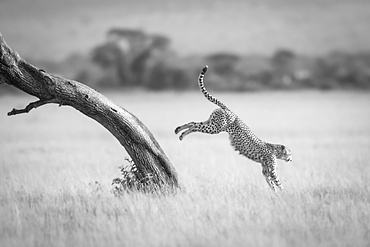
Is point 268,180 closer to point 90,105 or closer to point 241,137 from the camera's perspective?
point 241,137

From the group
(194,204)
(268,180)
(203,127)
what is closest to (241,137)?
(203,127)

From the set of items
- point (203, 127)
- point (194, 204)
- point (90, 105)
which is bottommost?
point (194, 204)

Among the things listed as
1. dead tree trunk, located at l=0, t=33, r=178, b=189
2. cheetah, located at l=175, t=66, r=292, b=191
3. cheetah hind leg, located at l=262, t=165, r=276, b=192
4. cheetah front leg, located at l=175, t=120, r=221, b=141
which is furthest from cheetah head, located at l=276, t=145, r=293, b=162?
dead tree trunk, located at l=0, t=33, r=178, b=189

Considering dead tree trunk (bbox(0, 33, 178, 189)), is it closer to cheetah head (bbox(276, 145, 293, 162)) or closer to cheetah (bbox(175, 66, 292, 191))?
cheetah (bbox(175, 66, 292, 191))

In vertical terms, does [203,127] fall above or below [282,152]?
above

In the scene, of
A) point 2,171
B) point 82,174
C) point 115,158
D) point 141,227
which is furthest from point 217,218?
point 115,158

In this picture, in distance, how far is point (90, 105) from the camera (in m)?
7.75

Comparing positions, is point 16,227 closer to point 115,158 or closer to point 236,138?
point 236,138

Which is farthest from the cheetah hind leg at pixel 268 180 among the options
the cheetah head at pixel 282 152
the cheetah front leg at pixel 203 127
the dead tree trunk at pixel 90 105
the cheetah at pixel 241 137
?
the dead tree trunk at pixel 90 105

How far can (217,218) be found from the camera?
6.79 meters

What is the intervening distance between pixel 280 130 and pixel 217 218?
61.5 ft

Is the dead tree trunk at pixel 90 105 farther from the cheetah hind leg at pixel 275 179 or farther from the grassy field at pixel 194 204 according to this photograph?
the cheetah hind leg at pixel 275 179

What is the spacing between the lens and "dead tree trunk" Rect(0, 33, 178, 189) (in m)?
7.56

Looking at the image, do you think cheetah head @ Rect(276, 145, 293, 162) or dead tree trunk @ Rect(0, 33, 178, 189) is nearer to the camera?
dead tree trunk @ Rect(0, 33, 178, 189)
